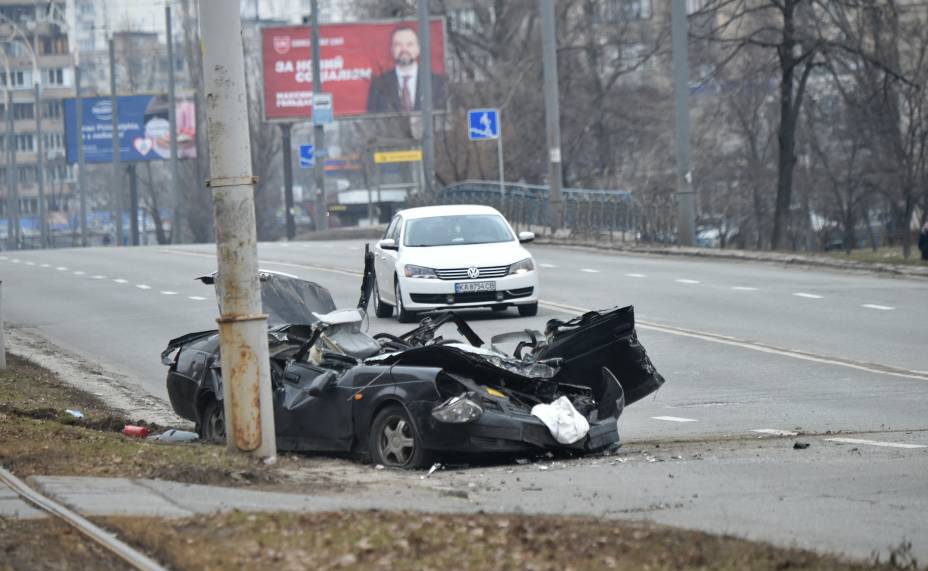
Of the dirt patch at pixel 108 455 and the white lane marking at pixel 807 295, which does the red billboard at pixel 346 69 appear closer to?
the white lane marking at pixel 807 295

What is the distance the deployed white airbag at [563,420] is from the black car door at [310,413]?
1327mm

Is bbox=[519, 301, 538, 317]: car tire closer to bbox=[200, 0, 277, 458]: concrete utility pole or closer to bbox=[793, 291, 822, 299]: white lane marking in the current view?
bbox=[793, 291, 822, 299]: white lane marking

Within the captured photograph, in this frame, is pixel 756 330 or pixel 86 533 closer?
pixel 86 533

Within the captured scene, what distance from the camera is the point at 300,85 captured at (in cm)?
6256

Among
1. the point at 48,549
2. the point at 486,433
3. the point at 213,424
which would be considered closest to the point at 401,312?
the point at 213,424

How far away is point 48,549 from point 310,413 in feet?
11.8

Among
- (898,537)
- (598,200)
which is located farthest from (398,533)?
(598,200)

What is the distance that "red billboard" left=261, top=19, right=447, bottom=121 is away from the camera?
61.5 meters

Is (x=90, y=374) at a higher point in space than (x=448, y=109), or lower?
lower

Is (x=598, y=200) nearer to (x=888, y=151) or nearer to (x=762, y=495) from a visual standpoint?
(x=888, y=151)

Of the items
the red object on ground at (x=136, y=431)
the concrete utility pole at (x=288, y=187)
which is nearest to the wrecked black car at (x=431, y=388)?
the red object on ground at (x=136, y=431)

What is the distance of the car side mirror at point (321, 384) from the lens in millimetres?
10500

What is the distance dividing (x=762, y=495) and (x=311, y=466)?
3086 millimetres

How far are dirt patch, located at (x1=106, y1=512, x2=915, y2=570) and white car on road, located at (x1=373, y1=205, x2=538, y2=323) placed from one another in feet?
43.8
